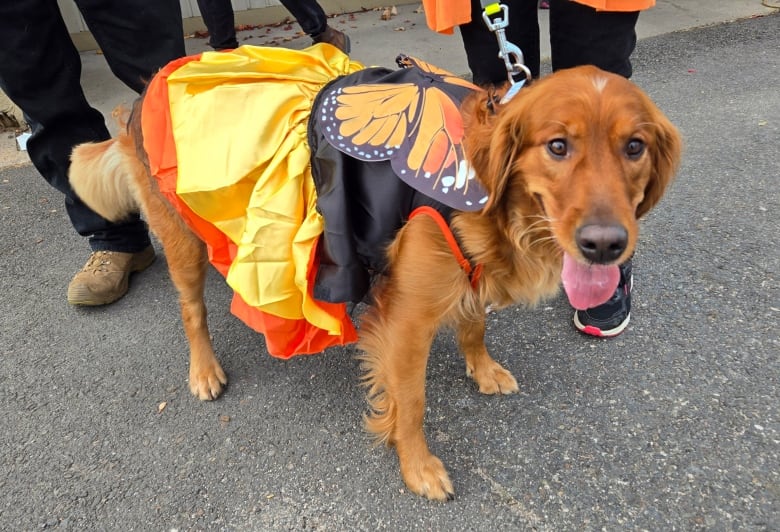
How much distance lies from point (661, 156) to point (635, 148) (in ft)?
0.48

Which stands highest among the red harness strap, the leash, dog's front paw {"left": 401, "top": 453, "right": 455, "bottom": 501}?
the leash

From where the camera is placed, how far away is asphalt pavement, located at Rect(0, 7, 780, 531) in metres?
1.99

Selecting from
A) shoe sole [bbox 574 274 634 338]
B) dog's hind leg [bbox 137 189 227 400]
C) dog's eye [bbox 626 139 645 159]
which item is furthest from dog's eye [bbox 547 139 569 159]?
dog's hind leg [bbox 137 189 227 400]

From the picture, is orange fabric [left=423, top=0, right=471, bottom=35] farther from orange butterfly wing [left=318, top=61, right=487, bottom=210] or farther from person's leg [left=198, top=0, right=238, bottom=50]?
person's leg [left=198, top=0, right=238, bottom=50]

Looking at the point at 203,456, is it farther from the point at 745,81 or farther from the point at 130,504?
the point at 745,81

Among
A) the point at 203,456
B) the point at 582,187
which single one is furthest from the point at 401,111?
the point at 203,456

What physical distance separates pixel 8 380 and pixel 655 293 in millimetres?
3117

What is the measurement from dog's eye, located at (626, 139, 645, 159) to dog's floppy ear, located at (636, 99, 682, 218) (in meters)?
0.06

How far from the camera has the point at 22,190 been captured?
4258 millimetres

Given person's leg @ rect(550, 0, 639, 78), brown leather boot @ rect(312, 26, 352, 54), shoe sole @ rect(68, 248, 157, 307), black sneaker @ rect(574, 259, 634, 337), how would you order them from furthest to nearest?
brown leather boot @ rect(312, 26, 352, 54) < shoe sole @ rect(68, 248, 157, 307) < black sneaker @ rect(574, 259, 634, 337) < person's leg @ rect(550, 0, 639, 78)

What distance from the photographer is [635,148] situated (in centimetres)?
161

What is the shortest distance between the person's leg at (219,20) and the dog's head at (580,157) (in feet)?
15.5

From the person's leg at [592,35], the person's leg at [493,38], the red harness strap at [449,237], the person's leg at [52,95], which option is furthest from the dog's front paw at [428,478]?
the person's leg at [52,95]

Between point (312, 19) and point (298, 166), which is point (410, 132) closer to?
point (298, 166)
